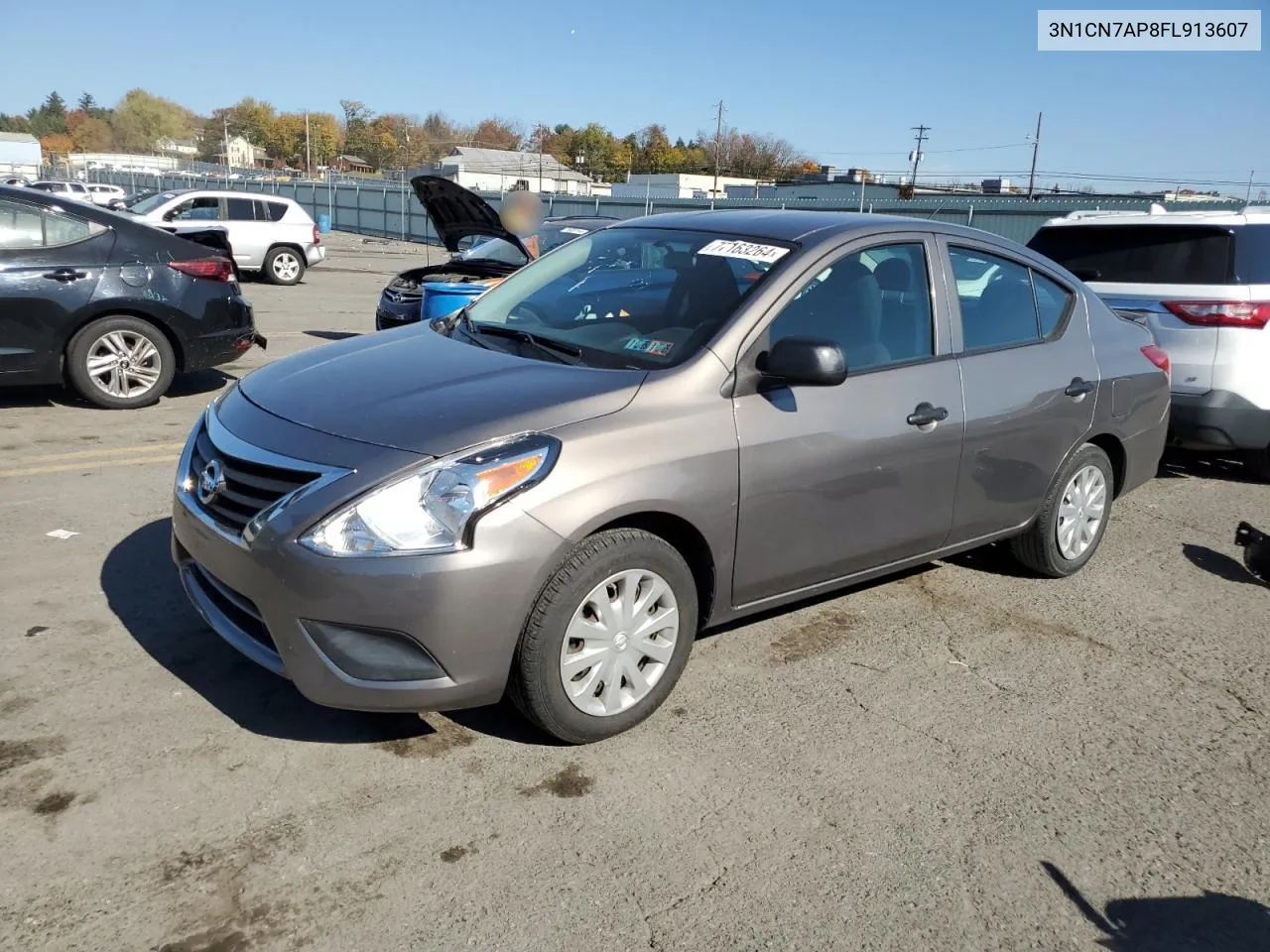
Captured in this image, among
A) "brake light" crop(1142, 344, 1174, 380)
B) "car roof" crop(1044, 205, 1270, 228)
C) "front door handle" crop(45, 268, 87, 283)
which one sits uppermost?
"car roof" crop(1044, 205, 1270, 228)

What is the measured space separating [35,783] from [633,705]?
1767mm

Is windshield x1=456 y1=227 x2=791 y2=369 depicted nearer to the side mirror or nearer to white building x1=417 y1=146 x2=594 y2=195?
the side mirror

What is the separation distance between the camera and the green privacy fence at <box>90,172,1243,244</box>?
829 inches

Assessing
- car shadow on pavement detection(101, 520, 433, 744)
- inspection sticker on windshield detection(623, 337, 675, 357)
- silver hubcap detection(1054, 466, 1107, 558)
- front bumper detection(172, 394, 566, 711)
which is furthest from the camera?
silver hubcap detection(1054, 466, 1107, 558)

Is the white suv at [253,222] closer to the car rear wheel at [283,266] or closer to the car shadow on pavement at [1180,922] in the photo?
the car rear wheel at [283,266]

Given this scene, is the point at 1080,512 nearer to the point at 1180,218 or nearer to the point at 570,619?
the point at 1180,218

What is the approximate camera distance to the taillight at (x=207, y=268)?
7.62 metres

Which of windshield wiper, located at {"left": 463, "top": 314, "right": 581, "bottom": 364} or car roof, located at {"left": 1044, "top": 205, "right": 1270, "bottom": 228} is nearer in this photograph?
windshield wiper, located at {"left": 463, "top": 314, "right": 581, "bottom": 364}

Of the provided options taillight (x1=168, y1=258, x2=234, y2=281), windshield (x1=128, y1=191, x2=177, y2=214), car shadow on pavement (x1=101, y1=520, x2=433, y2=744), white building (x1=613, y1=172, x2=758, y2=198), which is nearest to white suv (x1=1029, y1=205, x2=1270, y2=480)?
car shadow on pavement (x1=101, y1=520, x2=433, y2=744)

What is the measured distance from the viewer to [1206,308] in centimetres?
641

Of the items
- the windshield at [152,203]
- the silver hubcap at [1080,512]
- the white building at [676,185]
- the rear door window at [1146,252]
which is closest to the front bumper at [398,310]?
the rear door window at [1146,252]

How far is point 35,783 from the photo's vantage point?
295cm

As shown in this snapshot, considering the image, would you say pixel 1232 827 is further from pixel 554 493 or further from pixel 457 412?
pixel 457 412

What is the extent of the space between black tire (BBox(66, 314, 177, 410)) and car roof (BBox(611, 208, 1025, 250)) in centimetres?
449
